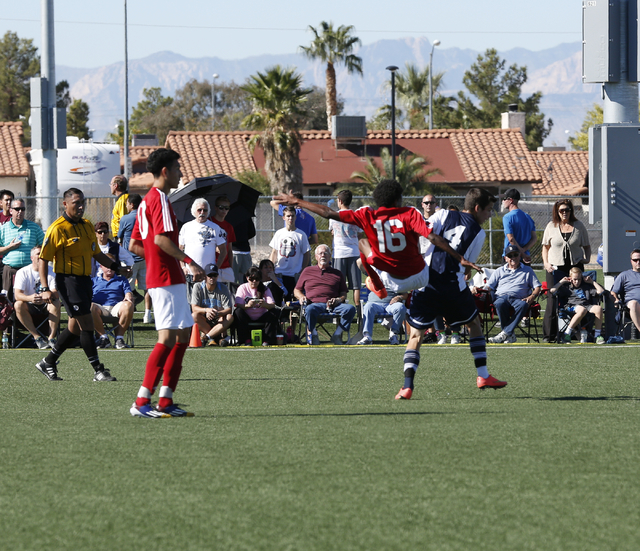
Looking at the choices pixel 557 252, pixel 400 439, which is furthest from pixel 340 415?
pixel 557 252

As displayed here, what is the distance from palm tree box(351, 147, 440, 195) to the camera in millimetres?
41750

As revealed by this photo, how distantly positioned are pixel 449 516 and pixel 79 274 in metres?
6.31

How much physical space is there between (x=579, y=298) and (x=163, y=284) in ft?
26.8

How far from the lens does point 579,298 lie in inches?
539

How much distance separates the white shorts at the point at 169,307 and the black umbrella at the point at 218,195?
7391 mm

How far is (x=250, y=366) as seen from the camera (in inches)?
434

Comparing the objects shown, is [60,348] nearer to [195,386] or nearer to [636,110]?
[195,386]

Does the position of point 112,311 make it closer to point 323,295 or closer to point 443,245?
point 323,295

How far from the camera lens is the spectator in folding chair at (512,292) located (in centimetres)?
1368

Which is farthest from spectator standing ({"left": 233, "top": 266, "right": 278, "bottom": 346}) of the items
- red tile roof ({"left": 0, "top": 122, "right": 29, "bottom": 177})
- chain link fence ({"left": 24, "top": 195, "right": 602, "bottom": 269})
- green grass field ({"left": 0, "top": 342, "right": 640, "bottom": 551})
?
red tile roof ({"left": 0, "top": 122, "right": 29, "bottom": 177})

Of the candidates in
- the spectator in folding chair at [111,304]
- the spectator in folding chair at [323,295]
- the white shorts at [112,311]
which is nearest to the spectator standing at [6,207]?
the spectator in folding chair at [111,304]

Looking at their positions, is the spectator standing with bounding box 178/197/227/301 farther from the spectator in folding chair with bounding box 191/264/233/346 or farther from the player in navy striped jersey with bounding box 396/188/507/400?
the player in navy striped jersey with bounding box 396/188/507/400

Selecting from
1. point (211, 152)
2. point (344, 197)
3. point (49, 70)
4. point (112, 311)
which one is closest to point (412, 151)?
point (211, 152)

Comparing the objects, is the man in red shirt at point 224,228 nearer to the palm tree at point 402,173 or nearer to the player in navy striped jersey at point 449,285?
the player in navy striped jersey at point 449,285
